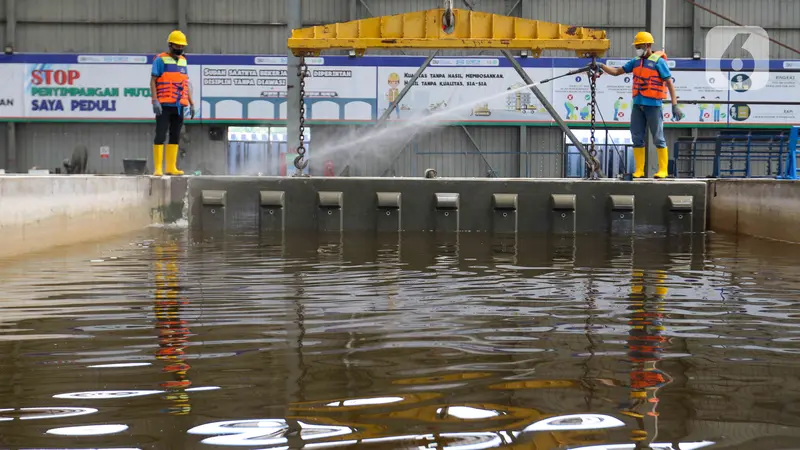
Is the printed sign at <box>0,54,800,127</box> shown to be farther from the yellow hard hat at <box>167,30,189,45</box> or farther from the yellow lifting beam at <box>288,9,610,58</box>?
the yellow hard hat at <box>167,30,189,45</box>

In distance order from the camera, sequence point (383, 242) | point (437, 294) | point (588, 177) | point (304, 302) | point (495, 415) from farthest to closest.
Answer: point (588, 177), point (383, 242), point (437, 294), point (304, 302), point (495, 415)

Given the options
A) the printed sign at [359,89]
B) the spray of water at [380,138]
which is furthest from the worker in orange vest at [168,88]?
the printed sign at [359,89]

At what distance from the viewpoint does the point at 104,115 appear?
993 inches

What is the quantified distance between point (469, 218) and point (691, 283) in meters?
5.65

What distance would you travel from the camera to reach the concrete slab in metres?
11.7

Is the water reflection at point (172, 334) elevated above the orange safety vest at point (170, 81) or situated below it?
below

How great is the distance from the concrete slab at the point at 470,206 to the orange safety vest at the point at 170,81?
3.94 ft

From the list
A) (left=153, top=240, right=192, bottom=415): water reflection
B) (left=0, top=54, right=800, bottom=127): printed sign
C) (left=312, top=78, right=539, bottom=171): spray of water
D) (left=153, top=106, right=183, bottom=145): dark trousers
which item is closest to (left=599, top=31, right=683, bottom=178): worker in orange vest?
(left=153, top=106, right=183, bottom=145): dark trousers

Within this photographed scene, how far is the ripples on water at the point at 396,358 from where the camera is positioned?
260 centimetres

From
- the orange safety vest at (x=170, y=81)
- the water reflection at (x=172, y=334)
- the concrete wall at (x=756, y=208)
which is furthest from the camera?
the orange safety vest at (x=170, y=81)

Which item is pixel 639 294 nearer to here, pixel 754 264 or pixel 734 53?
pixel 754 264

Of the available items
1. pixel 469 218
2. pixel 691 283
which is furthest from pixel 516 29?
pixel 691 283

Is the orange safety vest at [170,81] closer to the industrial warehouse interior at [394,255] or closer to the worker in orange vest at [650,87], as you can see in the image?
the industrial warehouse interior at [394,255]

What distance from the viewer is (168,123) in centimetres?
1234
